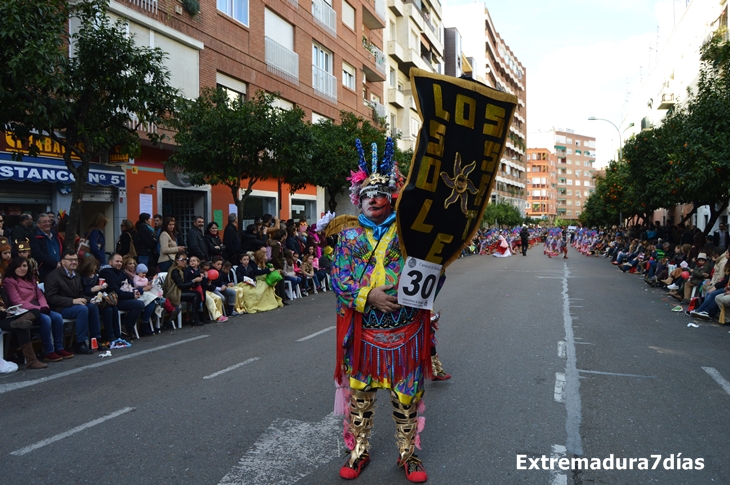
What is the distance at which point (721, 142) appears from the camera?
13.6 metres

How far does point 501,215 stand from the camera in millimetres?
64000

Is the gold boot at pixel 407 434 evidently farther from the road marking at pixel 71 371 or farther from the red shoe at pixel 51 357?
the red shoe at pixel 51 357

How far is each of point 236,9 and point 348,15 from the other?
10353mm

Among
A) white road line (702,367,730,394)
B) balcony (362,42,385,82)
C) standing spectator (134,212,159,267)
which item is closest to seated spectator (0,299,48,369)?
standing spectator (134,212,159,267)

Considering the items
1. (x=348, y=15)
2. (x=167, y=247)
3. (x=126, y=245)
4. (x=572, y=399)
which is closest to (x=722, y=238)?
(x=572, y=399)

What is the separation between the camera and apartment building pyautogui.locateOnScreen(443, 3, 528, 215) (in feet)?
238

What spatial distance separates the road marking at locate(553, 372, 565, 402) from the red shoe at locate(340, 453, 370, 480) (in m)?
2.40

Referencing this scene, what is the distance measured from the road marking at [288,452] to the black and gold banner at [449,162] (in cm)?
167

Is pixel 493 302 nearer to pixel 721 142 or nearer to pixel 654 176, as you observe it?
pixel 721 142

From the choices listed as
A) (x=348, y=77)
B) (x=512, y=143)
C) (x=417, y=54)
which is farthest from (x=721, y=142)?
(x=512, y=143)

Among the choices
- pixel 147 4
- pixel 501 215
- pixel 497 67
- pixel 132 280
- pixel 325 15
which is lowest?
pixel 132 280

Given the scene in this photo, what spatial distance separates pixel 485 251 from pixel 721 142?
84.5 feet

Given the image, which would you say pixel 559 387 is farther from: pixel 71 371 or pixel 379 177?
pixel 71 371

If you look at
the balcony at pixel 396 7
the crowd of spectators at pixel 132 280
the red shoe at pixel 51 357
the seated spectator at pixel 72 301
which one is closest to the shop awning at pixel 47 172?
the crowd of spectators at pixel 132 280
